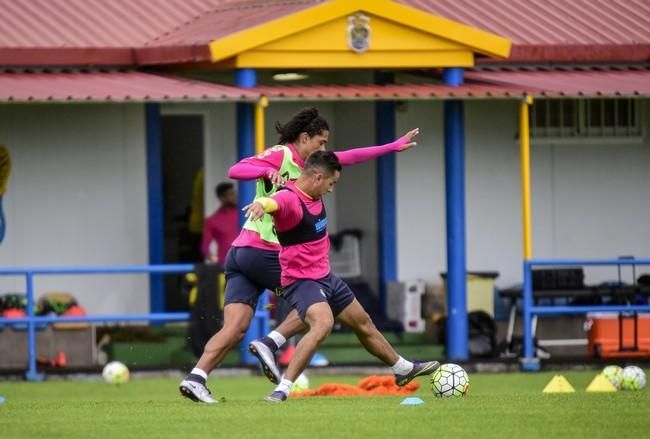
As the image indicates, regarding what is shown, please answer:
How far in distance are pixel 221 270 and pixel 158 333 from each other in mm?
1493

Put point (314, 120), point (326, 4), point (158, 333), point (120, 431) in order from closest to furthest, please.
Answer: point (120, 431) → point (314, 120) → point (326, 4) → point (158, 333)

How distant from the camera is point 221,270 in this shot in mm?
18156

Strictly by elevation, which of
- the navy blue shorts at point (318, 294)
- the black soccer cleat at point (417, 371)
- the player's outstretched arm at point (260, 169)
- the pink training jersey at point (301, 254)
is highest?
the player's outstretched arm at point (260, 169)

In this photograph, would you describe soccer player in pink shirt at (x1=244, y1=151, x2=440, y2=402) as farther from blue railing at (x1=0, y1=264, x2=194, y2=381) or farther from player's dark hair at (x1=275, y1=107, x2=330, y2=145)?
blue railing at (x1=0, y1=264, x2=194, y2=381)

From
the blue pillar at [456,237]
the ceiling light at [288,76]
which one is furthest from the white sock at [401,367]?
the ceiling light at [288,76]

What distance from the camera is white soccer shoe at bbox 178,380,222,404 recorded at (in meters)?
11.6

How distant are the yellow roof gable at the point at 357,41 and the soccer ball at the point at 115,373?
127 inches

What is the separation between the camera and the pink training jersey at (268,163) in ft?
38.7

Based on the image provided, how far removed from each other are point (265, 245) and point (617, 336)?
7.43 m

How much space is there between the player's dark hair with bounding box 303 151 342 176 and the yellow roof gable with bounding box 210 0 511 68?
615 centimetres

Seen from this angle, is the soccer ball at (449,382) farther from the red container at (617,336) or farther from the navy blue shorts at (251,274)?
the red container at (617,336)

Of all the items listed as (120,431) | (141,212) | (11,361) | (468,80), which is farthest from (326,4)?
(120,431)

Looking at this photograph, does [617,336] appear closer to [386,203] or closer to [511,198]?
[511,198]

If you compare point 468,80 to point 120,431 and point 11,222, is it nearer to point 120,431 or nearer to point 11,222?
point 11,222
